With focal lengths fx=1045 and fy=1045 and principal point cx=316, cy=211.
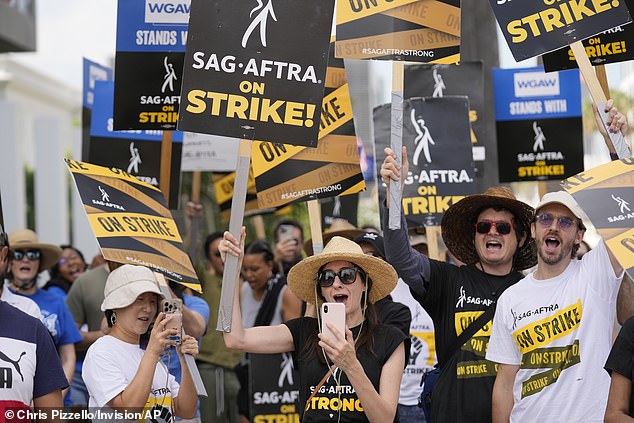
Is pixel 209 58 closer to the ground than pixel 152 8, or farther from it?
closer to the ground

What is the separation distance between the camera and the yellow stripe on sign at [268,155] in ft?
23.5

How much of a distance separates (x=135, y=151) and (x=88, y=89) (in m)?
2.43

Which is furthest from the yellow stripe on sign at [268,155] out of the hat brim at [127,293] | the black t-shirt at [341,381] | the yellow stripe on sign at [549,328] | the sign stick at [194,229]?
the yellow stripe on sign at [549,328]

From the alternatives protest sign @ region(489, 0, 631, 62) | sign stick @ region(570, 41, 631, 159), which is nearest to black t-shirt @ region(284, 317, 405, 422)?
sign stick @ region(570, 41, 631, 159)

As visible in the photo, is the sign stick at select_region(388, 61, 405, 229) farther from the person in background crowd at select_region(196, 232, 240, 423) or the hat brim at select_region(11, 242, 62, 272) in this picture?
the person in background crowd at select_region(196, 232, 240, 423)

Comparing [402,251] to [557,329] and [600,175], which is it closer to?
[557,329]

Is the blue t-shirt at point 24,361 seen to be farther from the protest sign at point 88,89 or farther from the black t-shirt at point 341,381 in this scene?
the protest sign at point 88,89

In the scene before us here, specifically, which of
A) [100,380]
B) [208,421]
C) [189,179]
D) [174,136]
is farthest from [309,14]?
[189,179]

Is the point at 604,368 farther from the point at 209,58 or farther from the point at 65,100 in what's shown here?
the point at 65,100

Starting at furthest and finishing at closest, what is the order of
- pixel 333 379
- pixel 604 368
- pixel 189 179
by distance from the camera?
pixel 189 179, pixel 333 379, pixel 604 368

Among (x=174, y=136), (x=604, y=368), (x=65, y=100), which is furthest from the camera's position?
(x=65, y=100)

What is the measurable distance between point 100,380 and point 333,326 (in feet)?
4.42

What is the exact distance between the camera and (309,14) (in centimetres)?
534

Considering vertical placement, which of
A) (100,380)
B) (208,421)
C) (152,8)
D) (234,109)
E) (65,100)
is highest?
(65,100)
